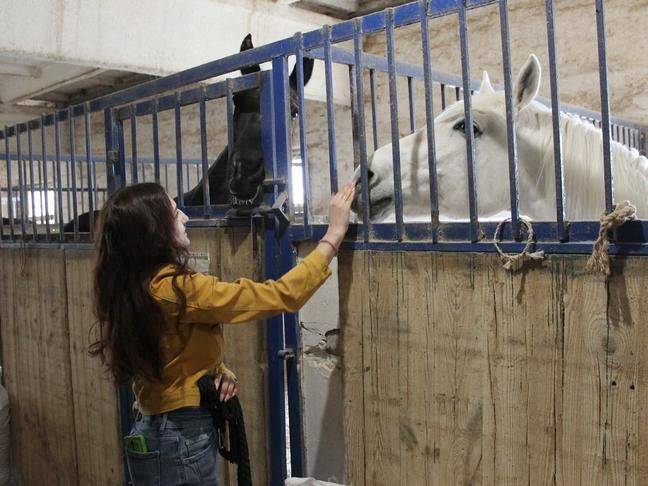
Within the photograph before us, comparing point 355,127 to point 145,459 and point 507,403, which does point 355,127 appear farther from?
point 145,459

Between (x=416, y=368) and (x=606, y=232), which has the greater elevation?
(x=606, y=232)

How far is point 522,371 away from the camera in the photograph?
1468 mm

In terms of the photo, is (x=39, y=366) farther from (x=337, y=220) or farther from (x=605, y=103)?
(x=605, y=103)

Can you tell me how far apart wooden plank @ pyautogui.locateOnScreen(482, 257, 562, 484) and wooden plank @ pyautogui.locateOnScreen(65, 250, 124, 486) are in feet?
6.29

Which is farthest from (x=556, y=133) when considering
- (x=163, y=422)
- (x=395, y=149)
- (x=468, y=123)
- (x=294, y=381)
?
(x=163, y=422)

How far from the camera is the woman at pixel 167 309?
1.59 m

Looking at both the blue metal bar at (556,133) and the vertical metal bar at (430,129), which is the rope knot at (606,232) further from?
the vertical metal bar at (430,129)

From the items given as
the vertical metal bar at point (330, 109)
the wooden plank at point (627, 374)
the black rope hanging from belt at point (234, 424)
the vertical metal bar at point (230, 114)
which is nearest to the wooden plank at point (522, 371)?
the wooden plank at point (627, 374)

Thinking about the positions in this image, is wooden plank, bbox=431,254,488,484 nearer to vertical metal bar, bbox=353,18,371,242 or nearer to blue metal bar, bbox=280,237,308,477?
vertical metal bar, bbox=353,18,371,242

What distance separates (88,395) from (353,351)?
1758 mm

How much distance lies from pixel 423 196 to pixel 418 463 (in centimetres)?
81

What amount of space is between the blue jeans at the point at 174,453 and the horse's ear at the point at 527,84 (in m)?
1.38

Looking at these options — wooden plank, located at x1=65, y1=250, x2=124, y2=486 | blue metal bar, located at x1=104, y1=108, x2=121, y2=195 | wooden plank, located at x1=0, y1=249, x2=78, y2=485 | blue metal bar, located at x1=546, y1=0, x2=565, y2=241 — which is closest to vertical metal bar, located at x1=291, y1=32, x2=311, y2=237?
blue metal bar, located at x1=546, y1=0, x2=565, y2=241

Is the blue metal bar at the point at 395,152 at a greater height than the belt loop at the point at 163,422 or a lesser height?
greater
